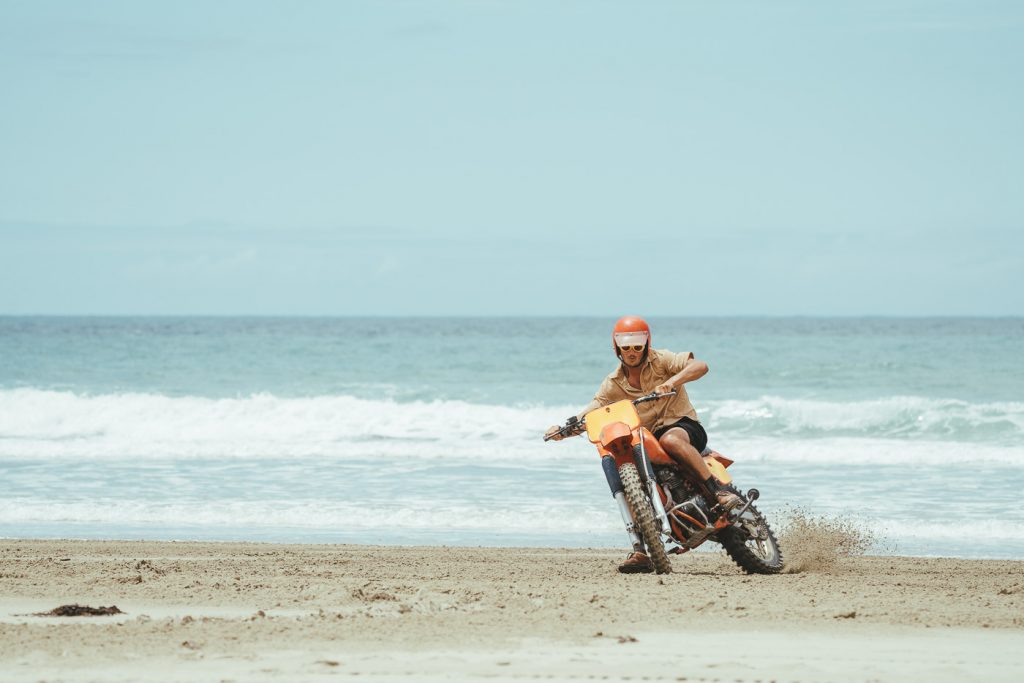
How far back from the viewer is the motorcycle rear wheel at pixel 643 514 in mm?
7469

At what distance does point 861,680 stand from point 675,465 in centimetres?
278

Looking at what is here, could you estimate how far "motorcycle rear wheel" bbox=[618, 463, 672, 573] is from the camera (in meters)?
7.47

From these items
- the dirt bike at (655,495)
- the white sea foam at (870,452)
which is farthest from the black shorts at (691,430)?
the white sea foam at (870,452)

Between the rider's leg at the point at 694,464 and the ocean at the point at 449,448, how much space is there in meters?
1.65

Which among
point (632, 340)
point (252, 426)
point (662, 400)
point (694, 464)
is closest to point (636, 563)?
point (694, 464)

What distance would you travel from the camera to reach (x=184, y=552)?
8992mm

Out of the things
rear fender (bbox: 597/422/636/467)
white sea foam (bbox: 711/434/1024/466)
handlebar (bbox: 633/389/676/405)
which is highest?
handlebar (bbox: 633/389/676/405)

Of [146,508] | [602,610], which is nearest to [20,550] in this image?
[146,508]

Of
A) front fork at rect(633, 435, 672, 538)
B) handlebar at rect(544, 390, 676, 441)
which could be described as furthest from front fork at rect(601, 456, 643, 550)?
handlebar at rect(544, 390, 676, 441)

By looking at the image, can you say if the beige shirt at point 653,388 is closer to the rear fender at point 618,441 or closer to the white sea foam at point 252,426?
the rear fender at point 618,441

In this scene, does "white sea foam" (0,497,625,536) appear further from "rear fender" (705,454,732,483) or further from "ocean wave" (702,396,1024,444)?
"ocean wave" (702,396,1024,444)

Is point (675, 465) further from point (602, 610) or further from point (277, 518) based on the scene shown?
point (277, 518)

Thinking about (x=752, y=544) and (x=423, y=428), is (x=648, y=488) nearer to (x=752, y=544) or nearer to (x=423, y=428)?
(x=752, y=544)

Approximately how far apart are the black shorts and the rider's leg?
4 cm
